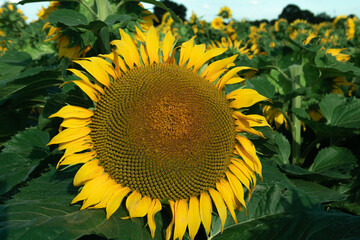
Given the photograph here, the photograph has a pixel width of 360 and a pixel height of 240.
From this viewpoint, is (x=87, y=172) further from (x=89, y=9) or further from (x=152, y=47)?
(x=89, y=9)

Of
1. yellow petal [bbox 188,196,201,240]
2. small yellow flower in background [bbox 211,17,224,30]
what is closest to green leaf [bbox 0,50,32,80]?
yellow petal [bbox 188,196,201,240]

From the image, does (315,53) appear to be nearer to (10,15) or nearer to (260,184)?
(260,184)

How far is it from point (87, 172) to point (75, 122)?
0.26 meters

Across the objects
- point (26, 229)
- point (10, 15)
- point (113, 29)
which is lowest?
point (26, 229)

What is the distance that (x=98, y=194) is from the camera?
4.66 ft

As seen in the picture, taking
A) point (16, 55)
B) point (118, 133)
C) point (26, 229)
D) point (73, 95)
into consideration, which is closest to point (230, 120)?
point (118, 133)

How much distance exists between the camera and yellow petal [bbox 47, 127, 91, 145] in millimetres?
1477

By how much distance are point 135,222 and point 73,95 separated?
2.33 feet

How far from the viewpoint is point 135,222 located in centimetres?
139

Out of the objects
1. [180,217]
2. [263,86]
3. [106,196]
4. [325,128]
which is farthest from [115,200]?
[325,128]

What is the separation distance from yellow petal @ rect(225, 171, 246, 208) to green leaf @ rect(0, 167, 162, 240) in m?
0.40

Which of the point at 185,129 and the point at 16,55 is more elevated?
the point at 16,55

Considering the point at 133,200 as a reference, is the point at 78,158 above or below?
above

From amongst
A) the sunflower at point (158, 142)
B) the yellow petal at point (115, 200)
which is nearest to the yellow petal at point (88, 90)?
the sunflower at point (158, 142)
